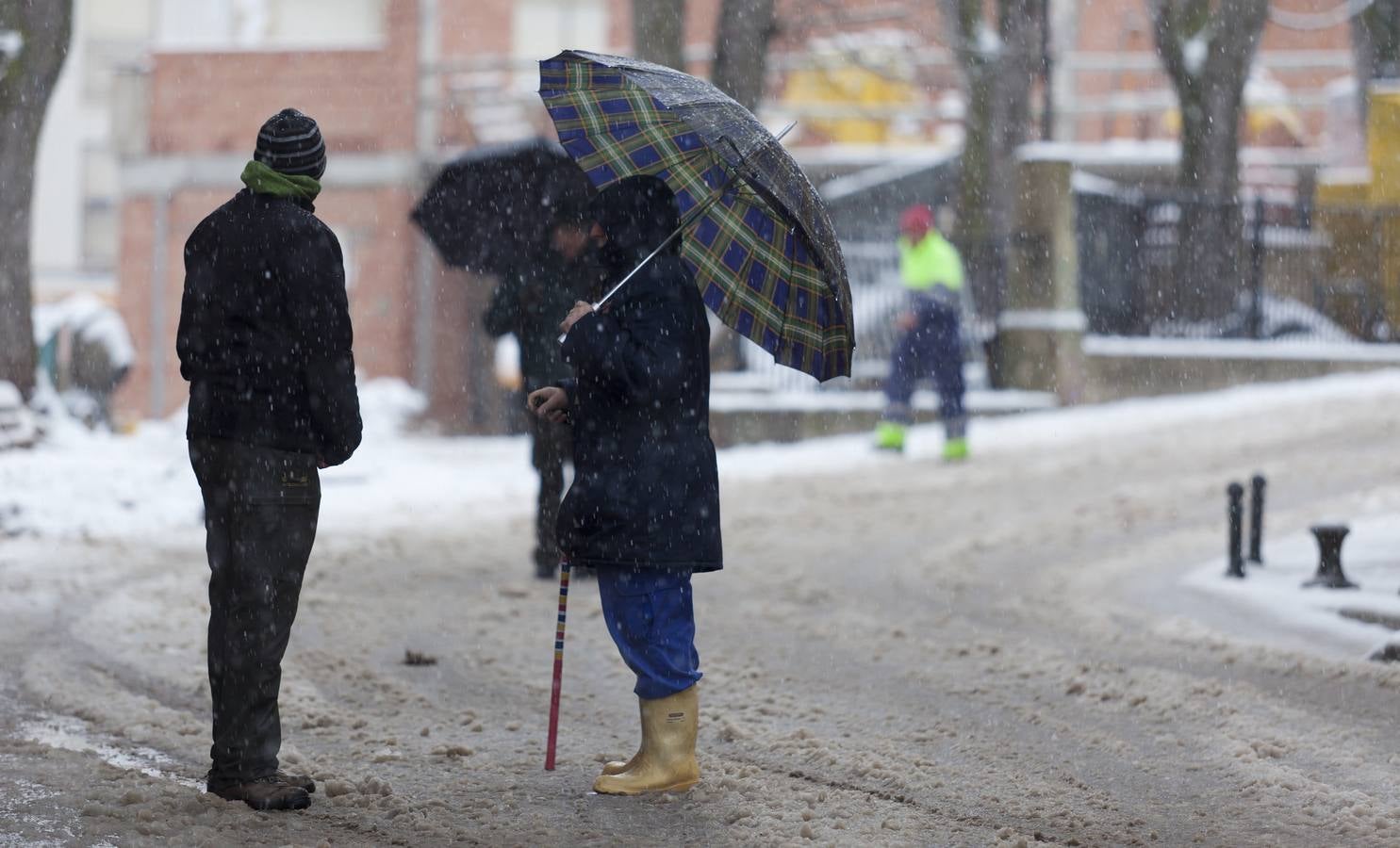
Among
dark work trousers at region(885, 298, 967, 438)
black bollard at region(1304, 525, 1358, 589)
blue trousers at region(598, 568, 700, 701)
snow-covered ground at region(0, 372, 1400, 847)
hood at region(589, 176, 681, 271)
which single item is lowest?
snow-covered ground at region(0, 372, 1400, 847)

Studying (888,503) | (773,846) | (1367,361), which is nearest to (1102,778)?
(773,846)

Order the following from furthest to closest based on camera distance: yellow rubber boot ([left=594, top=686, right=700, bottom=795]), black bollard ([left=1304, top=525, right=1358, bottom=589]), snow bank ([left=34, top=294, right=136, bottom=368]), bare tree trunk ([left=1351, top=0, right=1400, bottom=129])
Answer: snow bank ([left=34, top=294, right=136, bottom=368]), bare tree trunk ([left=1351, top=0, right=1400, bottom=129]), black bollard ([left=1304, top=525, right=1358, bottom=589]), yellow rubber boot ([left=594, top=686, right=700, bottom=795])

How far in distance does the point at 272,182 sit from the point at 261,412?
647mm

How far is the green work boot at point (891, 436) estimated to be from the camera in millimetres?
16188

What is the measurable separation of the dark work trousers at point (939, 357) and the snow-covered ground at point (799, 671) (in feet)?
3.71

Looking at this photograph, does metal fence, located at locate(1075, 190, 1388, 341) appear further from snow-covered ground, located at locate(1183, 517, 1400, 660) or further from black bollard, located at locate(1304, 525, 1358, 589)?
black bollard, located at locate(1304, 525, 1358, 589)

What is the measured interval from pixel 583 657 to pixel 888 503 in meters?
5.74

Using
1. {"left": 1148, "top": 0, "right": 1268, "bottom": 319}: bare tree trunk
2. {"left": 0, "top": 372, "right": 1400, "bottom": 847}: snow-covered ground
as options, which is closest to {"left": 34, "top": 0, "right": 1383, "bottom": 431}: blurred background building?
{"left": 1148, "top": 0, "right": 1268, "bottom": 319}: bare tree trunk

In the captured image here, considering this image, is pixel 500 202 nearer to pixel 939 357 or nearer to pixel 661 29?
pixel 939 357

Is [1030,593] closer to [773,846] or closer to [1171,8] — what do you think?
[773,846]

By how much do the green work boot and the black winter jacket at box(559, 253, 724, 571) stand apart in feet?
35.7

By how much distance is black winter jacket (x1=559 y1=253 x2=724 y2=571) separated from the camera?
5.26 m

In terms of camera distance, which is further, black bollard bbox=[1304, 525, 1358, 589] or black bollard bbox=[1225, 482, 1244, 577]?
black bollard bbox=[1225, 482, 1244, 577]

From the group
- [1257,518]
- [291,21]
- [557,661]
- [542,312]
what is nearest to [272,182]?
[557,661]
